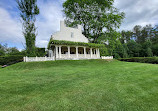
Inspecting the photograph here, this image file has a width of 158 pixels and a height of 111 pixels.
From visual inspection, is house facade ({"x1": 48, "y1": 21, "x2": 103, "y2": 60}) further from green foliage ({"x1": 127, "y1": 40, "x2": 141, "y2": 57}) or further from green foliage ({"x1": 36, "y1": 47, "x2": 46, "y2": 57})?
green foliage ({"x1": 127, "y1": 40, "x2": 141, "y2": 57})

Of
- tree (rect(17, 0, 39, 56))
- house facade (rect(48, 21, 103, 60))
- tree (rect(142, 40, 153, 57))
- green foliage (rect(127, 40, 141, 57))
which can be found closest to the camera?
tree (rect(17, 0, 39, 56))

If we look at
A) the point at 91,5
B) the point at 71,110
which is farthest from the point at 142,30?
the point at 71,110

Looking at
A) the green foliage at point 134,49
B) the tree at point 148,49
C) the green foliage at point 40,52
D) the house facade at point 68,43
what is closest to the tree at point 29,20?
the green foliage at point 40,52

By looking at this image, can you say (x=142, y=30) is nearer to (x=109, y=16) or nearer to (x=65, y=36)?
(x=109, y=16)

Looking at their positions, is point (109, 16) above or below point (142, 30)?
below

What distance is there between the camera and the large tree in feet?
63.4

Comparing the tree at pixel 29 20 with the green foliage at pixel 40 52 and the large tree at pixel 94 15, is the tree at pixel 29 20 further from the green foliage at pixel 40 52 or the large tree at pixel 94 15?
the large tree at pixel 94 15

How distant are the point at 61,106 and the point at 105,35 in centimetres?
2030

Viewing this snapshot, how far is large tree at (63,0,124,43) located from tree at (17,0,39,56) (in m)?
9.55

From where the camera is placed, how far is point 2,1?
9.73 meters

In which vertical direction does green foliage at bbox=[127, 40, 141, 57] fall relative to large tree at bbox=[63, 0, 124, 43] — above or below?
below

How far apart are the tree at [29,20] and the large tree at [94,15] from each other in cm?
955

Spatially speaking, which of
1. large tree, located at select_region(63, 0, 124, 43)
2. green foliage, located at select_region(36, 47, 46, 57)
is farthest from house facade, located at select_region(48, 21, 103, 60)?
large tree, located at select_region(63, 0, 124, 43)

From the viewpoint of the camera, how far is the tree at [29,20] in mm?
13219
